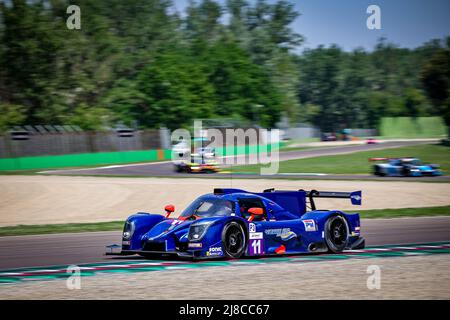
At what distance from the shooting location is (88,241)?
15.8m

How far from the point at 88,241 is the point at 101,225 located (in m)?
3.95

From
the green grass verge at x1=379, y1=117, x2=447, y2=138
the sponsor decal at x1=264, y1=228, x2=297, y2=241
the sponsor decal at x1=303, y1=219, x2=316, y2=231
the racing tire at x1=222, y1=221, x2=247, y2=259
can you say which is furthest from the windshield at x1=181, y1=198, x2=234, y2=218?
the green grass verge at x1=379, y1=117, x2=447, y2=138

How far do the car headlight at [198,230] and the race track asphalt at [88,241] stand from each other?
6.47 feet

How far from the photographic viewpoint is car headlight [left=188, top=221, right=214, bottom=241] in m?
11.5

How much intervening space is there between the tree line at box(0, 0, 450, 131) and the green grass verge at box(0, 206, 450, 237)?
4721 cm

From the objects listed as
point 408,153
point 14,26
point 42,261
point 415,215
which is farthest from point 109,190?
point 14,26

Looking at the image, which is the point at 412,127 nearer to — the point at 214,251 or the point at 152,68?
the point at 152,68

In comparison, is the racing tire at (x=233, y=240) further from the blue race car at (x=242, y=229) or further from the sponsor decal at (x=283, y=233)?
the sponsor decal at (x=283, y=233)

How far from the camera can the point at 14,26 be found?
7019 cm

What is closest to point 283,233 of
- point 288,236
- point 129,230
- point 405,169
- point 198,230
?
point 288,236

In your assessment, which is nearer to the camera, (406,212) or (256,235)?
(256,235)

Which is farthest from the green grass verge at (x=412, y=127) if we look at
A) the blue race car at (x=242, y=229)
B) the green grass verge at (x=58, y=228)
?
the blue race car at (x=242, y=229)

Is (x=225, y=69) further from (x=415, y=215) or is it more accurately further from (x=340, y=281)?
(x=340, y=281)
